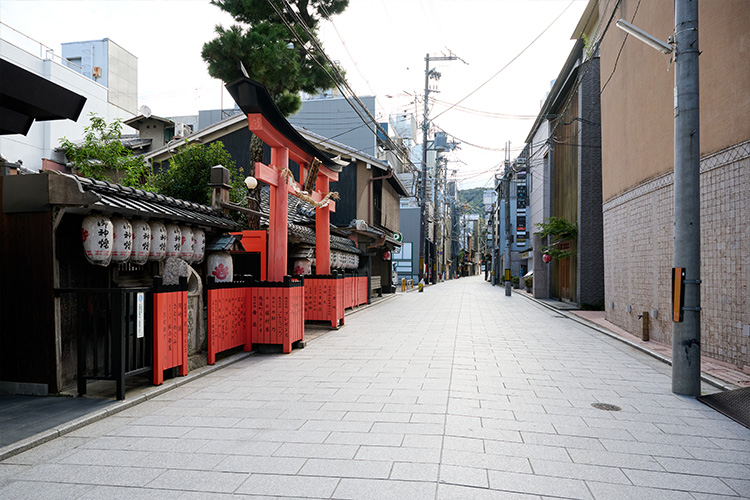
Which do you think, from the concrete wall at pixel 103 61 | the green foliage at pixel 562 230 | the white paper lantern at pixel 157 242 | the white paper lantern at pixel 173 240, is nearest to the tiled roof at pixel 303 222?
the white paper lantern at pixel 173 240

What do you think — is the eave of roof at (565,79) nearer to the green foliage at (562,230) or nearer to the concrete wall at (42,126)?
the green foliage at (562,230)

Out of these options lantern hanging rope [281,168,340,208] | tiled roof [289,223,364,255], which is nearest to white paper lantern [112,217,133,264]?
lantern hanging rope [281,168,340,208]

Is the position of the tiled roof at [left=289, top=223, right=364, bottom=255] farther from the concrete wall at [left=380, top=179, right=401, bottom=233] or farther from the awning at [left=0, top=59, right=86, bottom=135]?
the awning at [left=0, top=59, right=86, bottom=135]

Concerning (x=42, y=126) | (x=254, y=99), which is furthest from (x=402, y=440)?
(x=42, y=126)

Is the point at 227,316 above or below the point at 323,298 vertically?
above

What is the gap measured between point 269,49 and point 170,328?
10658mm

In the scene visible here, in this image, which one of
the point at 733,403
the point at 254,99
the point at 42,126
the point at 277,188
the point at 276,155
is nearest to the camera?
the point at 733,403

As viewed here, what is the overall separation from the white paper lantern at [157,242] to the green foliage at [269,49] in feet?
25.8

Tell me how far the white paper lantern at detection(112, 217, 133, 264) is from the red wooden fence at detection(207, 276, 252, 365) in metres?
1.55

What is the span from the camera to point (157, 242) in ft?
26.7

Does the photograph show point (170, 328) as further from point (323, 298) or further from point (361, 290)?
point (361, 290)

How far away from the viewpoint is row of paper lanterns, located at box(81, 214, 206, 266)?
6809 millimetres

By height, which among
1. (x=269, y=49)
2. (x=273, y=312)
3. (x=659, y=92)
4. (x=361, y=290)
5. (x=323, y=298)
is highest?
(x=269, y=49)

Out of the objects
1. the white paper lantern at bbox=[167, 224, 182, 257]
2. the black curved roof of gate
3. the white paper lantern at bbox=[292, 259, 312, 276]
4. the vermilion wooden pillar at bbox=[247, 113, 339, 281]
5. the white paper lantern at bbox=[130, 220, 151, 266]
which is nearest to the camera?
the white paper lantern at bbox=[130, 220, 151, 266]
